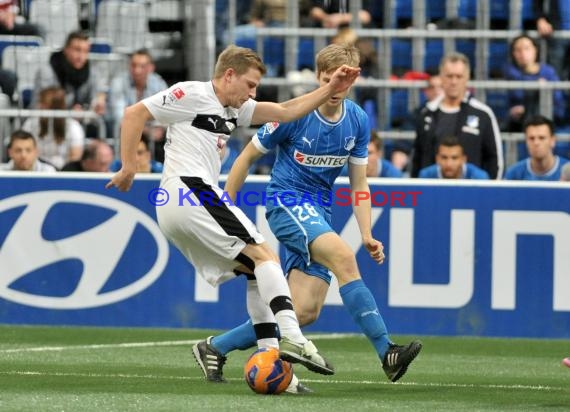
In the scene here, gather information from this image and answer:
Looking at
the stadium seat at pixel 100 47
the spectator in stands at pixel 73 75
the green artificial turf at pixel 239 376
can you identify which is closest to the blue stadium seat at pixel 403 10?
the stadium seat at pixel 100 47

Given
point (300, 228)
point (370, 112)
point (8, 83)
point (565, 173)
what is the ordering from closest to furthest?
point (300, 228)
point (565, 173)
point (370, 112)
point (8, 83)

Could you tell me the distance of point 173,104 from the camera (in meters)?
7.27

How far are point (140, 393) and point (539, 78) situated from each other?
8351mm

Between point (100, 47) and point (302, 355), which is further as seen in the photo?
point (100, 47)

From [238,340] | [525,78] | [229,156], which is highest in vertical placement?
[525,78]

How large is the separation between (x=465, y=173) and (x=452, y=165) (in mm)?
190

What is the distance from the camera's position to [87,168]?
1270cm

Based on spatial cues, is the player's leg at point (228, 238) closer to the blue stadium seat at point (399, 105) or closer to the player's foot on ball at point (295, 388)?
the player's foot on ball at point (295, 388)

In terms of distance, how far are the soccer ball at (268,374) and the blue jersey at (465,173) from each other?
510 cm

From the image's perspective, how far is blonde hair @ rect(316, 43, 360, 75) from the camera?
24.9ft

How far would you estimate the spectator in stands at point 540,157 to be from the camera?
11875 mm

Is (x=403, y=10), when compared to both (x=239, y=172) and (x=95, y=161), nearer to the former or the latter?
(x=95, y=161)

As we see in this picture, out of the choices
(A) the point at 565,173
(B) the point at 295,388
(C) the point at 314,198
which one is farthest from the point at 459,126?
(B) the point at 295,388

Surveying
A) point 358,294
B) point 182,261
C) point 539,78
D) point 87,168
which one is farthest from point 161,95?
point 539,78
